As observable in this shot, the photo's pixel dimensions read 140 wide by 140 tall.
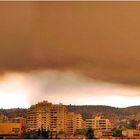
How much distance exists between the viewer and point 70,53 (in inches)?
132

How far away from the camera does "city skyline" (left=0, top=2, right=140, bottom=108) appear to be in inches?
129

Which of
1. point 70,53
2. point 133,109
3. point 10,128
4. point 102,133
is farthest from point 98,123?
point 10,128

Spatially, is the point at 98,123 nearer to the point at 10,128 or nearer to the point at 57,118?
the point at 57,118

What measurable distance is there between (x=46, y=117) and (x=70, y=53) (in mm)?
622

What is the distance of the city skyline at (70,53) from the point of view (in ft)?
10.8

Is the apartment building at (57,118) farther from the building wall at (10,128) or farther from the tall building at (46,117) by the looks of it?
the building wall at (10,128)

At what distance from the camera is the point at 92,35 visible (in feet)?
11.1

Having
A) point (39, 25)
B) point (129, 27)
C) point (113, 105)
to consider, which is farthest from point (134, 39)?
point (39, 25)

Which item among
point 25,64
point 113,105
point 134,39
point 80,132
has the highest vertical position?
point 134,39

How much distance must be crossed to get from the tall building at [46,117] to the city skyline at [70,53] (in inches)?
2.4

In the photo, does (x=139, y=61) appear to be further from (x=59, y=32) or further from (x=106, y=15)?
(x=59, y=32)

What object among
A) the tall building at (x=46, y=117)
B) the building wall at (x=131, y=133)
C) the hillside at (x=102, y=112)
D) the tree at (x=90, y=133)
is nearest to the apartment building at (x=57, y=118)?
the tall building at (x=46, y=117)

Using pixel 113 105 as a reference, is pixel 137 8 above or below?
above

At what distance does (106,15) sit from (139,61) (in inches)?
20.8
